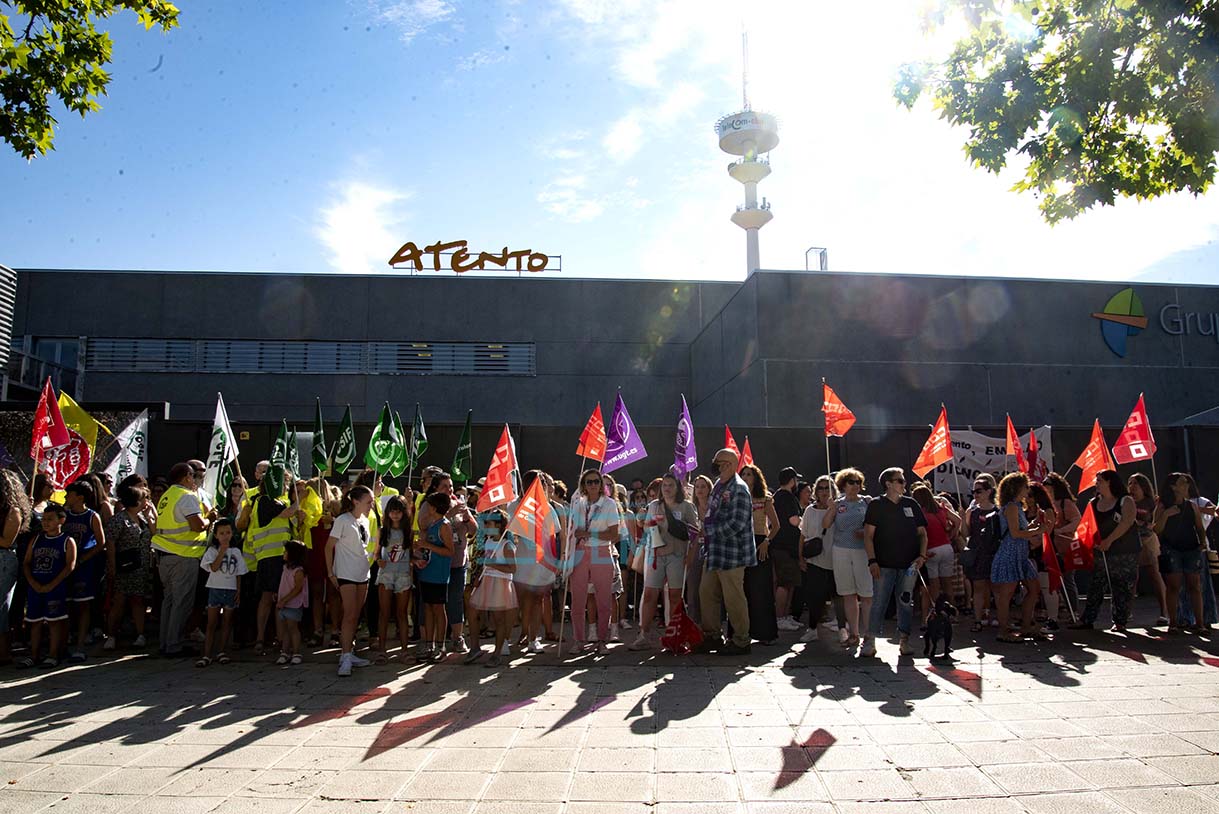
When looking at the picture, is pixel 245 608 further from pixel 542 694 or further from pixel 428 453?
pixel 428 453

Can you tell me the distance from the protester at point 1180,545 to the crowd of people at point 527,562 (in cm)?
2

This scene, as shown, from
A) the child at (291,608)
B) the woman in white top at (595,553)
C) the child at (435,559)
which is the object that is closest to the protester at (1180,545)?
the woman in white top at (595,553)

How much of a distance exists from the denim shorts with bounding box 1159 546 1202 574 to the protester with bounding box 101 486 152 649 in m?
11.3

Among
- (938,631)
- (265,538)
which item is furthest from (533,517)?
(938,631)

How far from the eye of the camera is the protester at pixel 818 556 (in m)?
9.45

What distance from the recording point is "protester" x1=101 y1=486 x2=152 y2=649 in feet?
28.9

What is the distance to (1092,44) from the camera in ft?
23.2

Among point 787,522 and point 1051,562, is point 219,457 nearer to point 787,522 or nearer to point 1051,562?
point 787,522

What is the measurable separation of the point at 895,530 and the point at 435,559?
4541mm

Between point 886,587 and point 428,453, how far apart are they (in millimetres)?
12368

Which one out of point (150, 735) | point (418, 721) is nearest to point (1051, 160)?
point (418, 721)

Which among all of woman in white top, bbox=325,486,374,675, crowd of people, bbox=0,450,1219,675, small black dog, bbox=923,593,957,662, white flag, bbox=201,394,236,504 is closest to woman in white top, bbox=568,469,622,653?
crowd of people, bbox=0,450,1219,675

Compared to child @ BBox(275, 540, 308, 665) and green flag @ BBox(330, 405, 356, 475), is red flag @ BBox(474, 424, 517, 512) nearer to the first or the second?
child @ BBox(275, 540, 308, 665)

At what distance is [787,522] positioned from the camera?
32.4 feet
